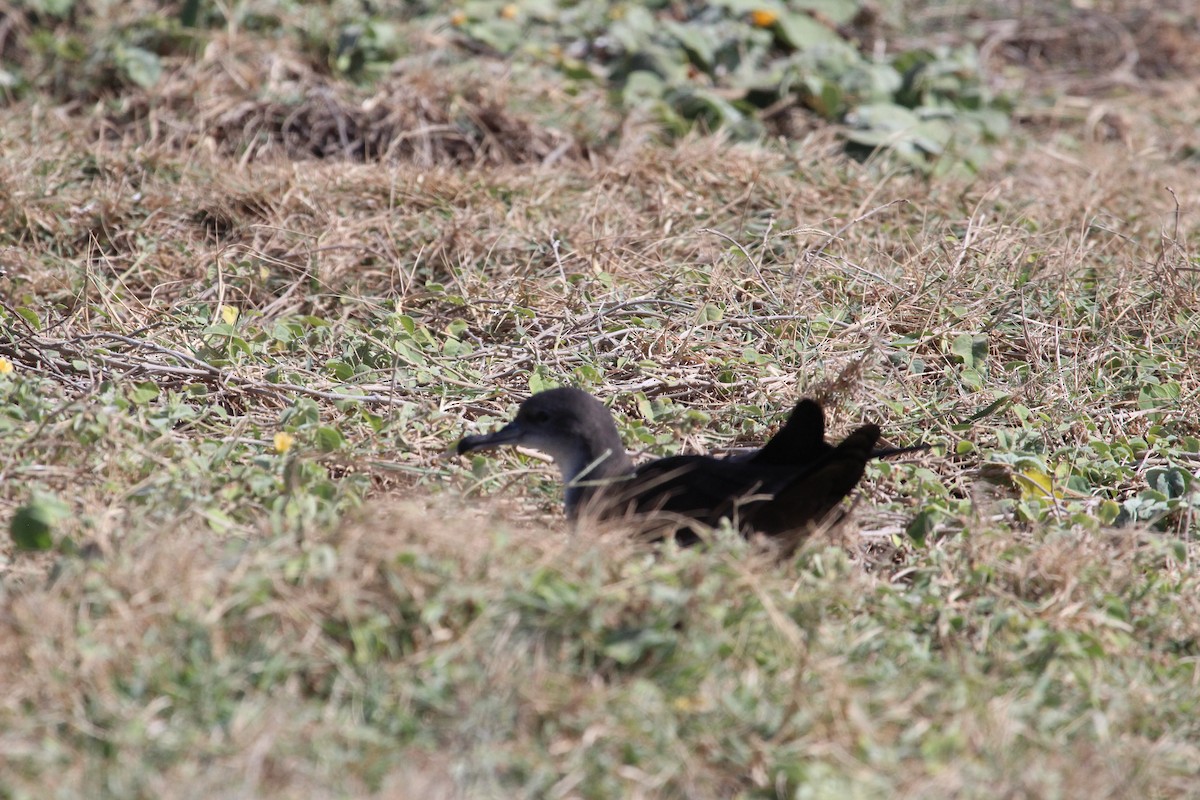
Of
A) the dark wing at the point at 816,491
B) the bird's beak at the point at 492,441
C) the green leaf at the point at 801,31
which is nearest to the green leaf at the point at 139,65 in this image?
the green leaf at the point at 801,31

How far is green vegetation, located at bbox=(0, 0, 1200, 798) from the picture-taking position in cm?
252

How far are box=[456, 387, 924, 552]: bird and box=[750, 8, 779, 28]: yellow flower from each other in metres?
3.95

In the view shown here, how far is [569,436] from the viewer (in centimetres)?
361

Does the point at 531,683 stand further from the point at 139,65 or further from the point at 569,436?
the point at 139,65

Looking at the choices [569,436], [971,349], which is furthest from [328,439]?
[971,349]

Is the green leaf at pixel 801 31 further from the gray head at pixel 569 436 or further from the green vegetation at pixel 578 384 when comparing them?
the gray head at pixel 569 436

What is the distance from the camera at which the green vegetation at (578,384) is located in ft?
8.25

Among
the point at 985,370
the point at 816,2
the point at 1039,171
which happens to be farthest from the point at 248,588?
the point at 816,2

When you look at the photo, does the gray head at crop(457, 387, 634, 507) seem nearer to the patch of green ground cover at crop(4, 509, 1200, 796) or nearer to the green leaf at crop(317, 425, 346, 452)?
the green leaf at crop(317, 425, 346, 452)

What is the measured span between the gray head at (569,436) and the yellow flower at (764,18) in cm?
400

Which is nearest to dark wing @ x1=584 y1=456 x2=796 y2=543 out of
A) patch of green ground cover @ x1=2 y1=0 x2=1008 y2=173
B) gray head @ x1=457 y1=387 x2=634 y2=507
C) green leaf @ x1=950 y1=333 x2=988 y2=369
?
gray head @ x1=457 y1=387 x2=634 y2=507

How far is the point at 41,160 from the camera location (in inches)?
217

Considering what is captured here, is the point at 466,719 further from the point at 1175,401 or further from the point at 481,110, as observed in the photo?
the point at 481,110

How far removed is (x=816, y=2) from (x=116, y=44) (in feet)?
12.4
